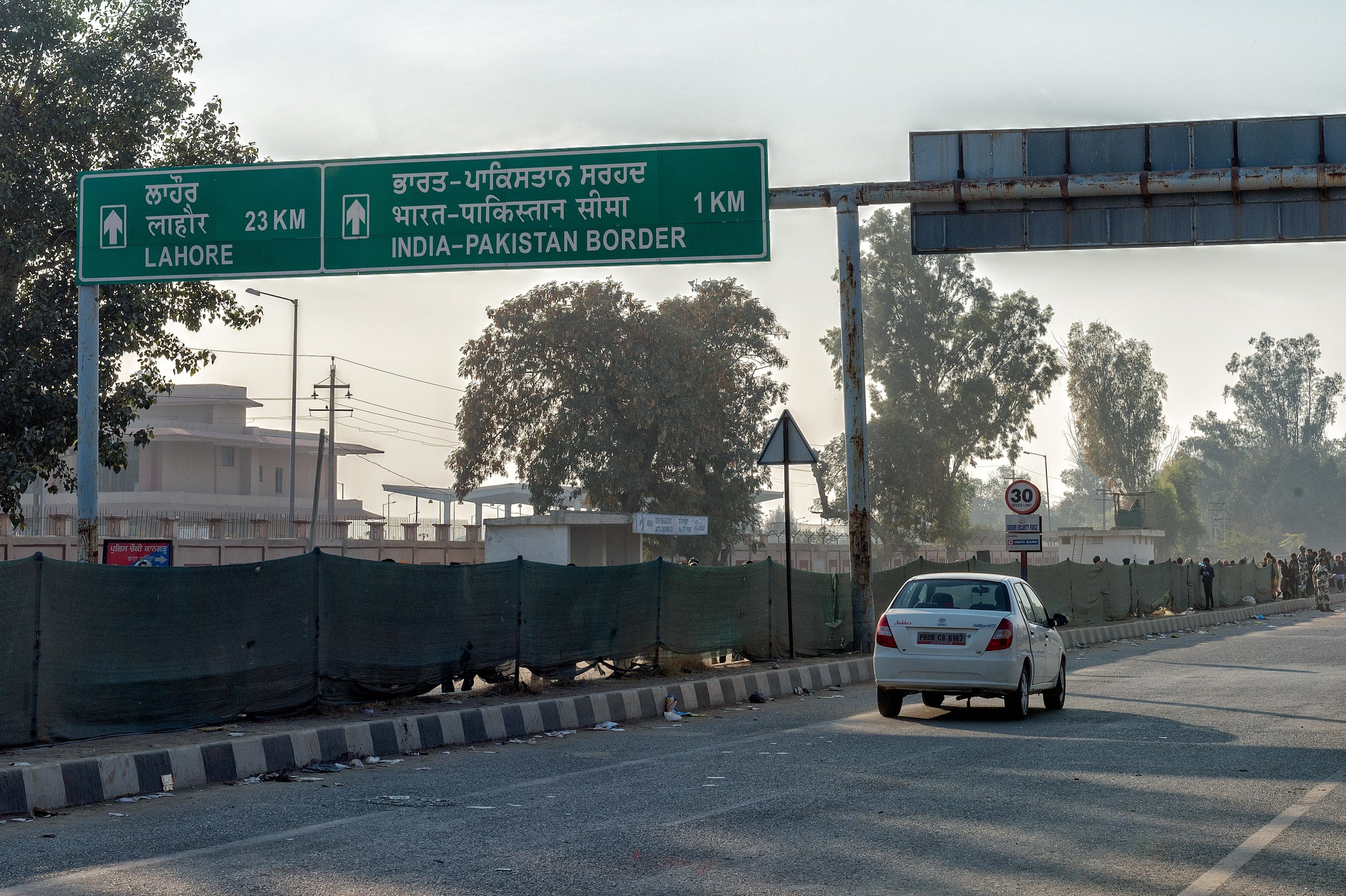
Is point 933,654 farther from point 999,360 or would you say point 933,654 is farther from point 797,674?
point 999,360

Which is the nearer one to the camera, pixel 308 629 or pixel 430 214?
pixel 308 629

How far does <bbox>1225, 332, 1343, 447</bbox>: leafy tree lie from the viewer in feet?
449

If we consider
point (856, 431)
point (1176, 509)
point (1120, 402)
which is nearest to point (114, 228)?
point (856, 431)

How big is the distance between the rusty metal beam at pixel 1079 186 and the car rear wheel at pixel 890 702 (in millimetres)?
7458

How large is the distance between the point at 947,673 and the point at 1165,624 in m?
22.8

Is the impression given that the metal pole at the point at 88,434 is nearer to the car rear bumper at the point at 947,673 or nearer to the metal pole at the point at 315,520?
the car rear bumper at the point at 947,673

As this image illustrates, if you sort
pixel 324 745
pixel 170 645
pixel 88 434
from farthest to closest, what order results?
pixel 88 434
pixel 170 645
pixel 324 745

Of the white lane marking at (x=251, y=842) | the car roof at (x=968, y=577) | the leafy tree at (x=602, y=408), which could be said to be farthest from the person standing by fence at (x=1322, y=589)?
the white lane marking at (x=251, y=842)

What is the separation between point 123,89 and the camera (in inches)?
863

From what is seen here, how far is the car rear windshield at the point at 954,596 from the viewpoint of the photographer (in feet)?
47.2

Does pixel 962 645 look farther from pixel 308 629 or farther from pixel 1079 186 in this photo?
pixel 1079 186

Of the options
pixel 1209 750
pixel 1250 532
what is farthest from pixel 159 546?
pixel 1250 532

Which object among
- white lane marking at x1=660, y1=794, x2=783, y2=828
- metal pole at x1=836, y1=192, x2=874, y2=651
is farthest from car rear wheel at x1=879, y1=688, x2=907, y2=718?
metal pole at x1=836, y1=192, x2=874, y2=651

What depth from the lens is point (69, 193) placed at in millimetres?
21188
